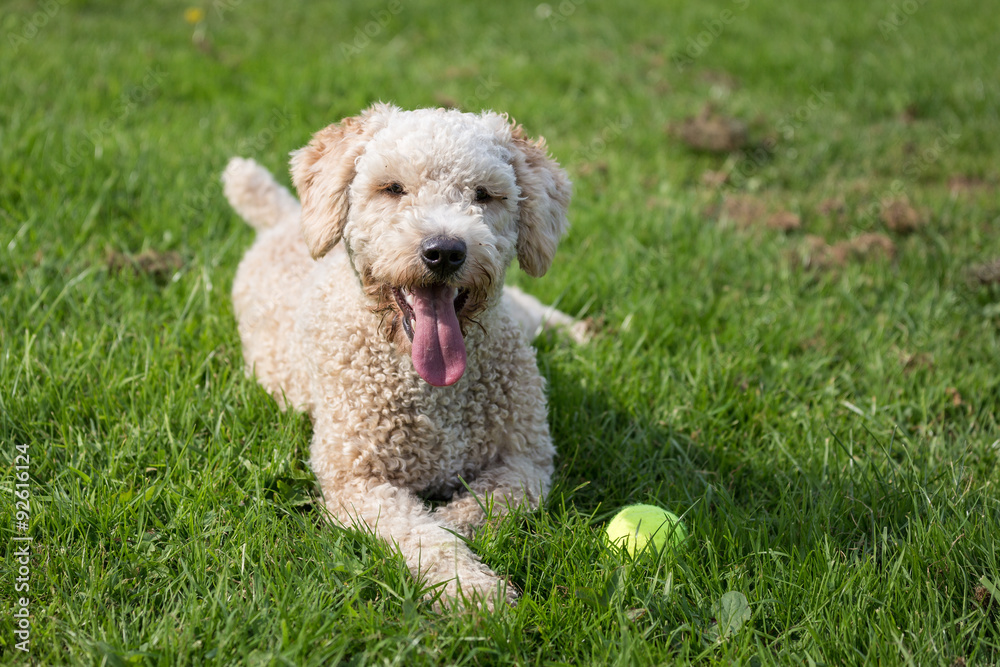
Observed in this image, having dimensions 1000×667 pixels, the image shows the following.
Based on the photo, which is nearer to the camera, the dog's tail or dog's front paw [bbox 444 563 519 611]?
dog's front paw [bbox 444 563 519 611]

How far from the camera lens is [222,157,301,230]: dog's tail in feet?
14.9

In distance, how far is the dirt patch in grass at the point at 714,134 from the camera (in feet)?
21.1

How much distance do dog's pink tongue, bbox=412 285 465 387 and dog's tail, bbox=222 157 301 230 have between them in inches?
78.2

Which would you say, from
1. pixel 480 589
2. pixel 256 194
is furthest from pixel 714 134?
pixel 480 589

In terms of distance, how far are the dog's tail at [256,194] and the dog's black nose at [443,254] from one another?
2105mm

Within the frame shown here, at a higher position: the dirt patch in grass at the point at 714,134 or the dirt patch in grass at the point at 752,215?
the dirt patch in grass at the point at 714,134

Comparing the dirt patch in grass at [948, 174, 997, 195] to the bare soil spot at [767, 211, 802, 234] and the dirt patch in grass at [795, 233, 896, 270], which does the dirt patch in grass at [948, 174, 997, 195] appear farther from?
the bare soil spot at [767, 211, 802, 234]

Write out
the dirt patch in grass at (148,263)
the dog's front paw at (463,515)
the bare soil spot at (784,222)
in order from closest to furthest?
1. the dog's front paw at (463,515)
2. the dirt patch in grass at (148,263)
3. the bare soil spot at (784,222)

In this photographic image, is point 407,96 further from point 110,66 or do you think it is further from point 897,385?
point 897,385

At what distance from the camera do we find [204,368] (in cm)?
371

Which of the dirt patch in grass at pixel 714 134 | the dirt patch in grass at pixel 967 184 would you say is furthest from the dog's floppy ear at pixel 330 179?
the dirt patch in grass at pixel 967 184

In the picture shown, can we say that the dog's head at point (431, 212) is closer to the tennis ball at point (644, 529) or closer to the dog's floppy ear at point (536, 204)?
the dog's floppy ear at point (536, 204)

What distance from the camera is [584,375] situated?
3.96 meters

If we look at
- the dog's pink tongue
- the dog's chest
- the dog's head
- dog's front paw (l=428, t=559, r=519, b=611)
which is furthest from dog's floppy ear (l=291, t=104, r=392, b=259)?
dog's front paw (l=428, t=559, r=519, b=611)
